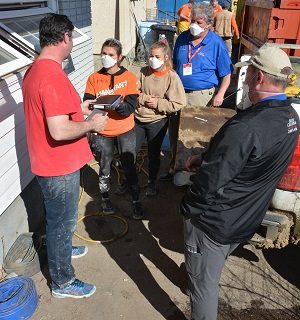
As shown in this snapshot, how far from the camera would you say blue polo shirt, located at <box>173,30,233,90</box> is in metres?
4.36

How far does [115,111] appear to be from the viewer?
387 centimetres

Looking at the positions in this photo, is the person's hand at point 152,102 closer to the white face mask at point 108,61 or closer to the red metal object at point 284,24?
the white face mask at point 108,61

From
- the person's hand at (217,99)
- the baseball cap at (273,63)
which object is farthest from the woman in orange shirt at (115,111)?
the baseball cap at (273,63)

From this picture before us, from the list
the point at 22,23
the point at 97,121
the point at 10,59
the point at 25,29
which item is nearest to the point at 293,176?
the point at 97,121

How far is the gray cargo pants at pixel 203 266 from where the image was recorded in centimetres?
227

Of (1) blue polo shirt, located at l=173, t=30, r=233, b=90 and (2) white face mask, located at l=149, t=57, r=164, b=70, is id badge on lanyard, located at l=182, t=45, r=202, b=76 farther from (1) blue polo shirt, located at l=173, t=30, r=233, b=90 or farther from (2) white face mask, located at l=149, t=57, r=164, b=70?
(2) white face mask, located at l=149, t=57, r=164, b=70

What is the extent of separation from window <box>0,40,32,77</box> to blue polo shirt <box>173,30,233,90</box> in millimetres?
1915

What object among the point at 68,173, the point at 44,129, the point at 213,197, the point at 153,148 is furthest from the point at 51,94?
the point at 153,148

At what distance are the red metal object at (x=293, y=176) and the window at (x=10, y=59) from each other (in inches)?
107

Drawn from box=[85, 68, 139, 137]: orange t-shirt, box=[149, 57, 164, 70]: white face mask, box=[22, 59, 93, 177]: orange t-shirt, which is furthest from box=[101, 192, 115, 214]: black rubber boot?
box=[149, 57, 164, 70]: white face mask

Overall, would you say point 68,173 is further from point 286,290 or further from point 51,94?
point 286,290

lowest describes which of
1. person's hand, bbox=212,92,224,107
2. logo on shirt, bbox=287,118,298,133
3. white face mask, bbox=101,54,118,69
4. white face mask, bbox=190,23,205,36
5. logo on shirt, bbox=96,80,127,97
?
person's hand, bbox=212,92,224,107

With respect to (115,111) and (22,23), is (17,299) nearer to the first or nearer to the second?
(115,111)

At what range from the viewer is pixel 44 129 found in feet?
8.41
